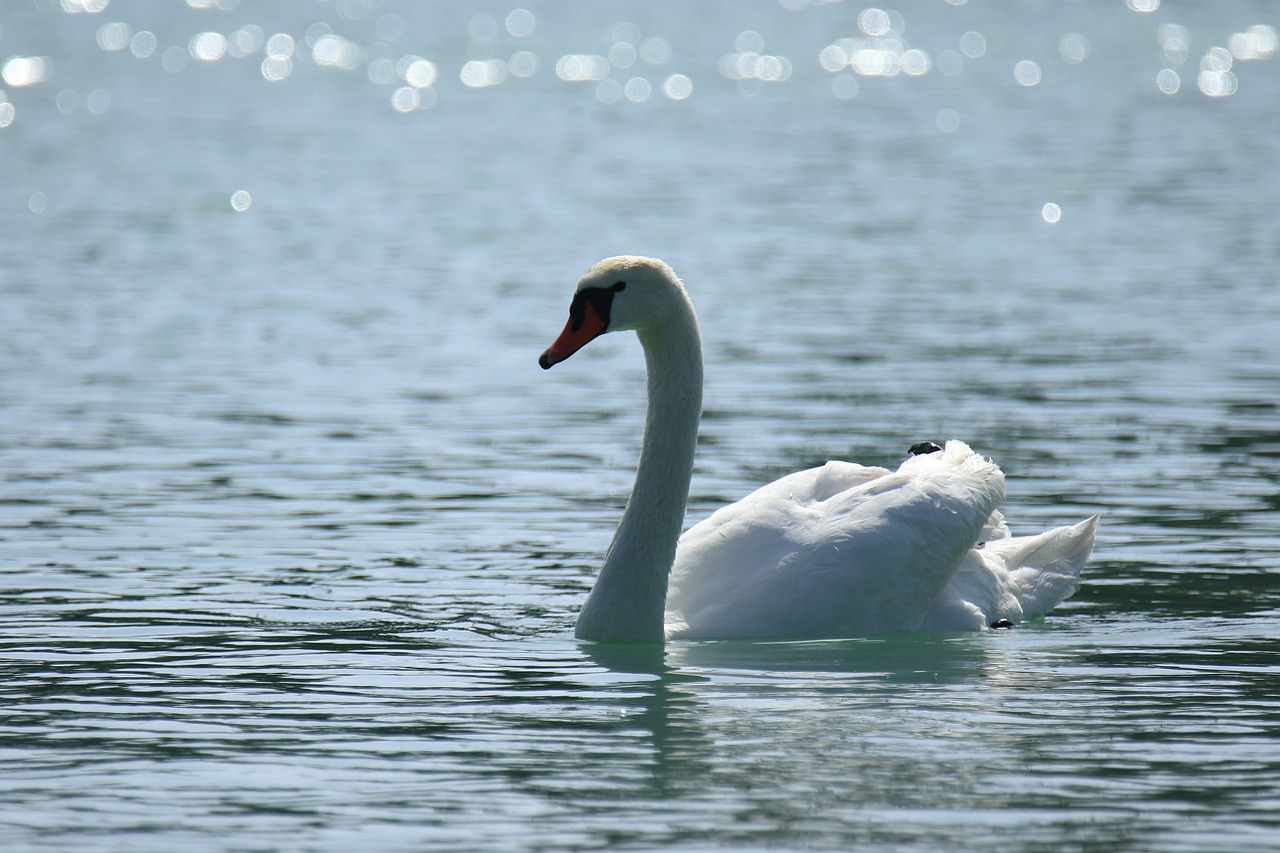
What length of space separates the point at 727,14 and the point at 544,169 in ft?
213

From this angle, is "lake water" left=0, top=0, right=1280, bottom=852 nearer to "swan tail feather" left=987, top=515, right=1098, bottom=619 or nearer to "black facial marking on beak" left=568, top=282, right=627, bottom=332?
"swan tail feather" left=987, top=515, right=1098, bottom=619

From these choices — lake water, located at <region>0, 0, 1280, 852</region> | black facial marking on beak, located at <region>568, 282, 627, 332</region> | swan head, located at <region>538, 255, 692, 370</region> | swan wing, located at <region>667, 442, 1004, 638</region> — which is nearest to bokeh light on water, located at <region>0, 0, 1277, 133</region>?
lake water, located at <region>0, 0, 1280, 852</region>

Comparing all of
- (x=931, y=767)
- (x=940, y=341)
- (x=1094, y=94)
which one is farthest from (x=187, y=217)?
(x=1094, y=94)

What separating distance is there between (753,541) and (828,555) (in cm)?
36

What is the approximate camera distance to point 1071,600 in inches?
419

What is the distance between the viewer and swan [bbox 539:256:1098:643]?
29.9ft

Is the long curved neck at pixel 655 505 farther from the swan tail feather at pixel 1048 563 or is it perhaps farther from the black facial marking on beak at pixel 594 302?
the swan tail feather at pixel 1048 563

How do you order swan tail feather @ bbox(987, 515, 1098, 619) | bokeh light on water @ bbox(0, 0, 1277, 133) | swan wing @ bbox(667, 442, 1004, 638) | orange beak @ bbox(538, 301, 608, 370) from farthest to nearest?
bokeh light on water @ bbox(0, 0, 1277, 133)
swan tail feather @ bbox(987, 515, 1098, 619)
swan wing @ bbox(667, 442, 1004, 638)
orange beak @ bbox(538, 301, 608, 370)

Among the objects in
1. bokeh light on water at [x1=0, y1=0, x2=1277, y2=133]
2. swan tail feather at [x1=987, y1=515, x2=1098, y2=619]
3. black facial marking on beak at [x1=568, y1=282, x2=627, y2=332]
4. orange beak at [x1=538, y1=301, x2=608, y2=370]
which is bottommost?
swan tail feather at [x1=987, y1=515, x2=1098, y2=619]

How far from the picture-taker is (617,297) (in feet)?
30.0

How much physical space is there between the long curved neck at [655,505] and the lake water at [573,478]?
227 millimetres

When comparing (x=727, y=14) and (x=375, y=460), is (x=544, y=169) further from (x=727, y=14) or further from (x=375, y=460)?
(x=727, y=14)

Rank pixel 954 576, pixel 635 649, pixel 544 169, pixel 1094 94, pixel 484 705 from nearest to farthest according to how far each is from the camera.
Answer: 1. pixel 484 705
2. pixel 635 649
3. pixel 954 576
4. pixel 544 169
5. pixel 1094 94

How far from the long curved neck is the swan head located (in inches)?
6.6
